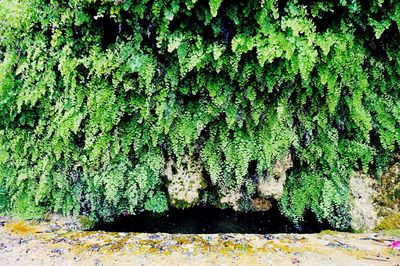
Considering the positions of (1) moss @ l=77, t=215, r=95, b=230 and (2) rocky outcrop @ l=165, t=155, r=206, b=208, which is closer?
(1) moss @ l=77, t=215, r=95, b=230

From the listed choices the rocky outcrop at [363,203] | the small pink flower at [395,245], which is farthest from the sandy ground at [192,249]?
the rocky outcrop at [363,203]

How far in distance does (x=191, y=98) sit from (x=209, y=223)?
2.15 m

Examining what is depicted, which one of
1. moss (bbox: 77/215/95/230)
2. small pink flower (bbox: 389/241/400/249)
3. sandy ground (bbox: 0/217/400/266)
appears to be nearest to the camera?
sandy ground (bbox: 0/217/400/266)

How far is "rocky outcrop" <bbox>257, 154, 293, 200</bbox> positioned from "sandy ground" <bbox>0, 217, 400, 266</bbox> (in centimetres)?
106

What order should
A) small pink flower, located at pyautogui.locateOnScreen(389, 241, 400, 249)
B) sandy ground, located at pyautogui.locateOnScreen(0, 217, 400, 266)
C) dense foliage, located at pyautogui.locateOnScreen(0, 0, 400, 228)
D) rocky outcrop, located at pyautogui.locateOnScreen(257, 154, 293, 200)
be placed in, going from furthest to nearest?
1. rocky outcrop, located at pyautogui.locateOnScreen(257, 154, 293, 200)
2. dense foliage, located at pyautogui.locateOnScreen(0, 0, 400, 228)
3. small pink flower, located at pyautogui.locateOnScreen(389, 241, 400, 249)
4. sandy ground, located at pyautogui.locateOnScreen(0, 217, 400, 266)

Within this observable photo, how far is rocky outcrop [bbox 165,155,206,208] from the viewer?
5.58 m

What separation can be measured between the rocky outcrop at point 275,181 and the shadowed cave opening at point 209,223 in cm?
30

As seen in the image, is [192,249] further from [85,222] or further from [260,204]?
[85,222]

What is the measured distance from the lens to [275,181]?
549 cm

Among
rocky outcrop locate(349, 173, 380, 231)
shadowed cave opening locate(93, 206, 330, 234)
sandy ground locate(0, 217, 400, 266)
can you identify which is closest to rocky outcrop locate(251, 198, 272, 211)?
shadowed cave opening locate(93, 206, 330, 234)

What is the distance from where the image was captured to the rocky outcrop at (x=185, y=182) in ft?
18.3

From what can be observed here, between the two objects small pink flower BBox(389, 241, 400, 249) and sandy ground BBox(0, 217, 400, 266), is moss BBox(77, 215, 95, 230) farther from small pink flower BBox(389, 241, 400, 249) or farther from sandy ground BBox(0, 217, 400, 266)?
small pink flower BBox(389, 241, 400, 249)

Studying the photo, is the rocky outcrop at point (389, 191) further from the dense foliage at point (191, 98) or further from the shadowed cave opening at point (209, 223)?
the shadowed cave opening at point (209, 223)

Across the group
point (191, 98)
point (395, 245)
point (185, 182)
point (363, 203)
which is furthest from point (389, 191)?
point (191, 98)
